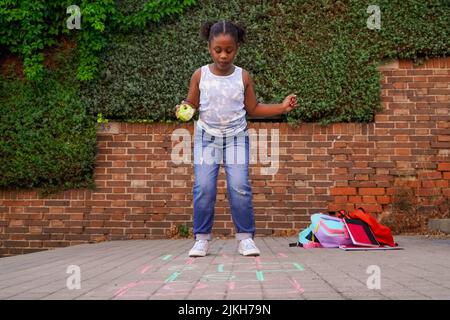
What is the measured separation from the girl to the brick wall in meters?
2.60

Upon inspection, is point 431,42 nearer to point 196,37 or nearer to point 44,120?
point 196,37

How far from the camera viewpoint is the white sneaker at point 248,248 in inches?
153

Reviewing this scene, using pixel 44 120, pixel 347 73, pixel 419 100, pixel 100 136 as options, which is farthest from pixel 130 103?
pixel 419 100

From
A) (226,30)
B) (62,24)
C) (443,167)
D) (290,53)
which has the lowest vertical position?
Result: (443,167)

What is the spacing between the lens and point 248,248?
392 cm

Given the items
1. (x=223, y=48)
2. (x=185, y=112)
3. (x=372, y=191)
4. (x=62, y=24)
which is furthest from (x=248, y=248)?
(x=62, y=24)

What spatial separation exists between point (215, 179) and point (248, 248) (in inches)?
22.4

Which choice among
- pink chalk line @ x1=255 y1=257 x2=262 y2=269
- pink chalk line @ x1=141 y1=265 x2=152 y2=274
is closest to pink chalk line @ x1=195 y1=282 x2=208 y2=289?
pink chalk line @ x1=141 y1=265 x2=152 y2=274

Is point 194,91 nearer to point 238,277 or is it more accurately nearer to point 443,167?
point 238,277

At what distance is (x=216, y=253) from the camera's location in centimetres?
419

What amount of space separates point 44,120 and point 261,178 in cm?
285

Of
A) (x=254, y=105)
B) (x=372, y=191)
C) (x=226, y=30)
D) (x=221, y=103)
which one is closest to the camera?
(x=226, y=30)

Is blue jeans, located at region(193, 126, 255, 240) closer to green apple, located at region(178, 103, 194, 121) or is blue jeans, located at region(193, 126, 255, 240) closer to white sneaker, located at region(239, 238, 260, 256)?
white sneaker, located at region(239, 238, 260, 256)

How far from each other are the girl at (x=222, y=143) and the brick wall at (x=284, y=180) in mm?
2601
